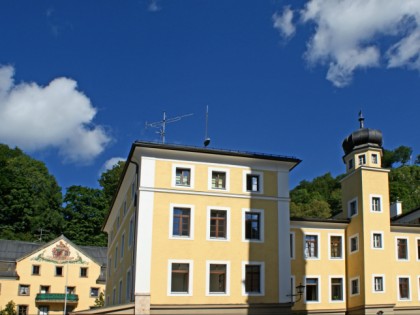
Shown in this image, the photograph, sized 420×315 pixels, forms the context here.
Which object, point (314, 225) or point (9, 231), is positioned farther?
point (9, 231)

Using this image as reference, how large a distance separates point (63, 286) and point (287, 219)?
39.6 meters

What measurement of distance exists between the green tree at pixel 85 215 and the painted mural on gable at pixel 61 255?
566 inches

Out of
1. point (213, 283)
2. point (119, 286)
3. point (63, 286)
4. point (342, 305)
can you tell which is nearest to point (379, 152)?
point (342, 305)

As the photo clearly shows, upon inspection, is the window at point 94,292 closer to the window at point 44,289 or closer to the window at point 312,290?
the window at point 44,289

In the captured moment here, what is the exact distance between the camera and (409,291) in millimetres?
42562

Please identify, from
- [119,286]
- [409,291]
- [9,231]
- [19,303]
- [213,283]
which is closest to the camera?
[213,283]

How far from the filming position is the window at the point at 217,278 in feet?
108

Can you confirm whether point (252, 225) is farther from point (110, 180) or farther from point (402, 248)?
point (110, 180)

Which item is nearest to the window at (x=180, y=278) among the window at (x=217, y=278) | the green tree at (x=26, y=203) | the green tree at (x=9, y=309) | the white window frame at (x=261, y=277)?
the window at (x=217, y=278)

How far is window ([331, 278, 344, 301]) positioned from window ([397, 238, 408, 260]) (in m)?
4.95

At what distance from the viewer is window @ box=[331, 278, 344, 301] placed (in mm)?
41344

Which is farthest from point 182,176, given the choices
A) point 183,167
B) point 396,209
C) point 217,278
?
point 396,209

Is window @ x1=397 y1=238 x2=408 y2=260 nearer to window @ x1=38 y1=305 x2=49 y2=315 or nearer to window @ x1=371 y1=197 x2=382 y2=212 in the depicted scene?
window @ x1=371 y1=197 x2=382 y2=212

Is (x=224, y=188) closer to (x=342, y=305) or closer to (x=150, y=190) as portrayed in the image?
(x=150, y=190)
